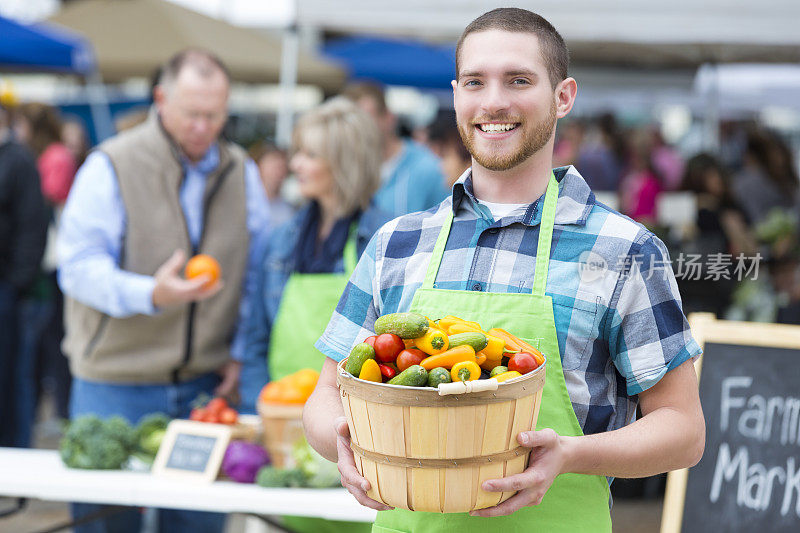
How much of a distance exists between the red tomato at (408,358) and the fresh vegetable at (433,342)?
0.05ft

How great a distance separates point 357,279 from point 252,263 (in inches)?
80.1

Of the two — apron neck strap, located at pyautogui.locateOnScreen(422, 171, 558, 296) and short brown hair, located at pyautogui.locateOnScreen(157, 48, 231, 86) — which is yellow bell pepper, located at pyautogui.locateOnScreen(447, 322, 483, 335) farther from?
short brown hair, located at pyautogui.locateOnScreen(157, 48, 231, 86)

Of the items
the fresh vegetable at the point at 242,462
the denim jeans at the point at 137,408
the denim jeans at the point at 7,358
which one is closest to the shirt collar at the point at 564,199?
the fresh vegetable at the point at 242,462

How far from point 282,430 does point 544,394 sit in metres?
1.66

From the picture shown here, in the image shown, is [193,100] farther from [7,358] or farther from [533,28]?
[7,358]

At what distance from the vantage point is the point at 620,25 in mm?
5426

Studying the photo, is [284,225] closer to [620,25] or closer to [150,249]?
[150,249]

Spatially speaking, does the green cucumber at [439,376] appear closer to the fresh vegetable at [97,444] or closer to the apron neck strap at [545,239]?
the apron neck strap at [545,239]

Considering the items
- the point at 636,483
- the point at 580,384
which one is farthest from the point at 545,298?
the point at 636,483

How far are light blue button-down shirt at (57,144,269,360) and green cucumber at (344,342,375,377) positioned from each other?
1963 millimetres

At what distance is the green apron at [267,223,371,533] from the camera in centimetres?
361

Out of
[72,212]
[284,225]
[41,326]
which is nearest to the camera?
[72,212]

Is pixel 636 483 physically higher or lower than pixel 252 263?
lower

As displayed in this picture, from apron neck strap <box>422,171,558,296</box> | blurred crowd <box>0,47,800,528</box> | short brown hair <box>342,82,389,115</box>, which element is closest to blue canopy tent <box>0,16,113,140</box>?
blurred crowd <box>0,47,800,528</box>
